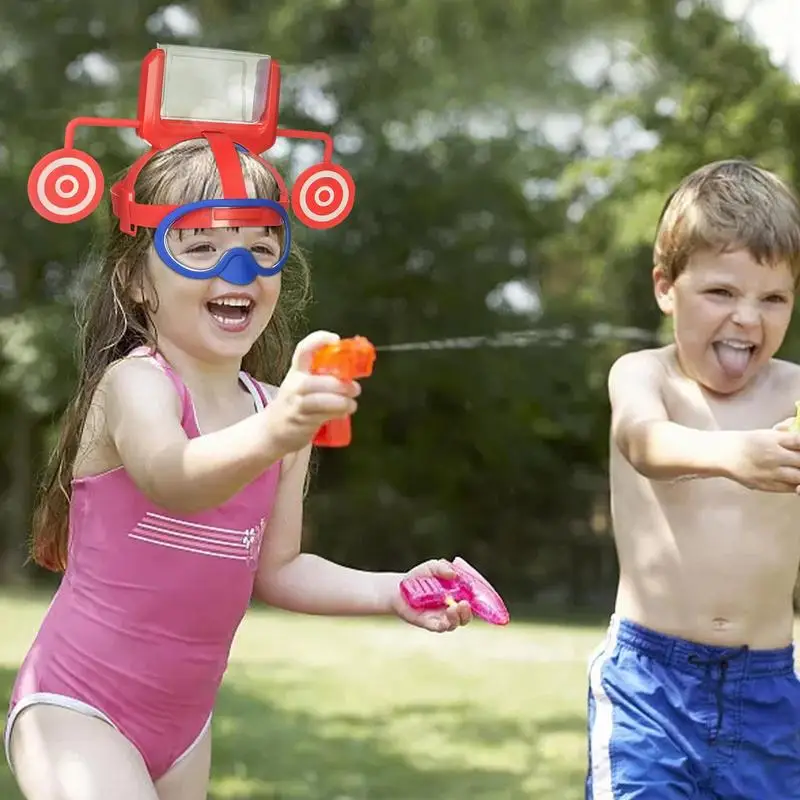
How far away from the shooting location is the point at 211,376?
2285 mm

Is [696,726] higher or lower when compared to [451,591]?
lower

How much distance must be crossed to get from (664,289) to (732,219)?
0.73 feet

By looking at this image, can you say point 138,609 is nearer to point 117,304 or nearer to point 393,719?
point 117,304

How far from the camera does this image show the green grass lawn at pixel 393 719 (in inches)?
199

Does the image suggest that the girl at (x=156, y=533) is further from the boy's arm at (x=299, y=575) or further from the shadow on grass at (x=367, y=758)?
the shadow on grass at (x=367, y=758)

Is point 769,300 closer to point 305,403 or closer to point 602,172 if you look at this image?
point 305,403

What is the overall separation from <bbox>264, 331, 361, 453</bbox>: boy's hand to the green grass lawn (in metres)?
3.15

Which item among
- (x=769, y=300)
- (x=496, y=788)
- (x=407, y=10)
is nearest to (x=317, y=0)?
(x=407, y=10)

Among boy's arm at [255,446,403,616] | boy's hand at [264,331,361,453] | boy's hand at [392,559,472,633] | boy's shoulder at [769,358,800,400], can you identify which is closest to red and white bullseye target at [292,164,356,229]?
boy's arm at [255,446,403,616]

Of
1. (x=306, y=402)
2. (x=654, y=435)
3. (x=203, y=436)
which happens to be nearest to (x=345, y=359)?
(x=306, y=402)

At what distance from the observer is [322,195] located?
252 cm

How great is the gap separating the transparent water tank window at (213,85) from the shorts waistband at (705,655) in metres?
1.22

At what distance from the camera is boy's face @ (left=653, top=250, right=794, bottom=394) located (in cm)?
275

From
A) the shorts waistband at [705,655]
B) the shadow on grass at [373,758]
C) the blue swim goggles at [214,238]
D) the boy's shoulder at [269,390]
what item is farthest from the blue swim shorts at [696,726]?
the shadow on grass at [373,758]
